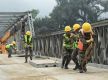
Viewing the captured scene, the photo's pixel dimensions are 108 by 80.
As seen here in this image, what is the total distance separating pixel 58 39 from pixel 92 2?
164ft

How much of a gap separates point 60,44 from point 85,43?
351 inches

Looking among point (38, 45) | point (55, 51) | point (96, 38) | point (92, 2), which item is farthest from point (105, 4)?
point (96, 38)

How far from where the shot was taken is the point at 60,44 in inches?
845

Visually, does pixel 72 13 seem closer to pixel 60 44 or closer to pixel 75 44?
pixel 60 44

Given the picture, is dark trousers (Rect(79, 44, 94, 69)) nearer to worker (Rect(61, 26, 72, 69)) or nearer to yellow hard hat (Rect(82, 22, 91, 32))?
yellow hard hat (Rect(82, 22, 91, 32))

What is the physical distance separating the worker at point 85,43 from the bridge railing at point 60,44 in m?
2.12

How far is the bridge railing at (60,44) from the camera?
14.9 metres

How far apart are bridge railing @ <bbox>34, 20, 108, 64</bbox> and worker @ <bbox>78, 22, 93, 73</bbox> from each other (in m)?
2.12

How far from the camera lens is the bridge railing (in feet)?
48.7

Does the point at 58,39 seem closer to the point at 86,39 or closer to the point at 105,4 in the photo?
the point at 86,39

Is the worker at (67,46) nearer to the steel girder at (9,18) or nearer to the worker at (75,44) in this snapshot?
the worker at (75,44)

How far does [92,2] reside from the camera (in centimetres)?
7088

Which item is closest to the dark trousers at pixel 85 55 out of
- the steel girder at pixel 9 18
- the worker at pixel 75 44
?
the worker at pixel 75 44

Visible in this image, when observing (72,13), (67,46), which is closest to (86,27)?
(67,46)
